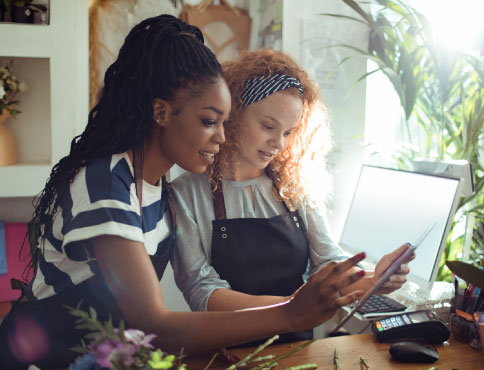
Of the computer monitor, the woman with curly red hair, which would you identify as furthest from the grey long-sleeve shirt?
the computer monitor

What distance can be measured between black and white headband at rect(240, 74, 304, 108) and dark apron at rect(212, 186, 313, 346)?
0.29 metres

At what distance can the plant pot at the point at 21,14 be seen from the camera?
1.83 m

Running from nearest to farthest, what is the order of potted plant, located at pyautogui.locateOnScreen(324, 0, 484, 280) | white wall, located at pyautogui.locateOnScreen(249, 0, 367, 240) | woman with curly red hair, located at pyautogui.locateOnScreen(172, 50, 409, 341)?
woman with curly red hair, located at pyautogui.locateOnScreen(172, 50, 409, 341)
potted plant, located at pyautogui.locateOnScreen(324, 0, 484, 280)
white wall, located at pyautogui.locateOnScreen(249, 0, 367, 240)

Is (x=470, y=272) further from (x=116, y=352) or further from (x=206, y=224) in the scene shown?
(x=116, y=352)

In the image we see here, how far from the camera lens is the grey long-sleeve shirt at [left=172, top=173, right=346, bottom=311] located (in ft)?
4.34

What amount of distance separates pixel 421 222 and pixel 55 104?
1.44m

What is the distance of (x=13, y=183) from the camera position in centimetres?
184

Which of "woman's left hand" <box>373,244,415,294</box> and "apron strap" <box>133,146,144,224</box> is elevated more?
"apron strap" <box>133,146,144,224</box>

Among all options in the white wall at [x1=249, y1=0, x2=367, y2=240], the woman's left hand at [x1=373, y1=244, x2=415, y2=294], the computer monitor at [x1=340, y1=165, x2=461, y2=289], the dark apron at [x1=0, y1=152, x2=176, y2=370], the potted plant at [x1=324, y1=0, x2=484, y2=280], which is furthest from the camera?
the white wall at [x1=249, y1=0, x2=367, y2=240]

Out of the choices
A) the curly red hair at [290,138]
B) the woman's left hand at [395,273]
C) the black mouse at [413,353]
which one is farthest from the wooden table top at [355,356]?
the curly red hair at [290,138]

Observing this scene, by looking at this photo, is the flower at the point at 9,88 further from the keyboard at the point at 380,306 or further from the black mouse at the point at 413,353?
the black mouse at the point at 413,353

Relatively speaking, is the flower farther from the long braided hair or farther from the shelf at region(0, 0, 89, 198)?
the long braided hair

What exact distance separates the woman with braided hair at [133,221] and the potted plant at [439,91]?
1.03 meters

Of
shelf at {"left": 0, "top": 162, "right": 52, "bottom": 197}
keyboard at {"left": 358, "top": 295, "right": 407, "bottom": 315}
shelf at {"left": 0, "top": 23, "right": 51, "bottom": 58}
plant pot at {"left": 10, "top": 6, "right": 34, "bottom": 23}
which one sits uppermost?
plant pot at {"left": 10, "top": 6, "right": 34, "bottom": 23}
